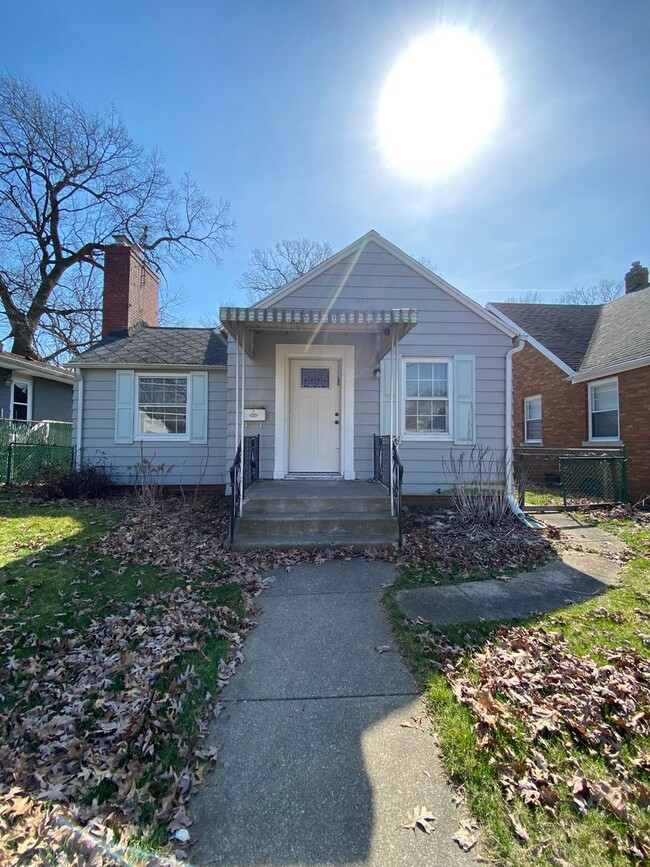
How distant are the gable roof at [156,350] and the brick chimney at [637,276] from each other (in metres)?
15.2

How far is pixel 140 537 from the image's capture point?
5793mm

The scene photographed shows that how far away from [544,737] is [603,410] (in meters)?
11.1

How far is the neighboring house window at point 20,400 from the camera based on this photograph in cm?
1380

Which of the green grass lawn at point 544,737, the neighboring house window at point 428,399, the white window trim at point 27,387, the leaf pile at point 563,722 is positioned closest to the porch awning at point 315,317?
the neighboring house window at point 428,399

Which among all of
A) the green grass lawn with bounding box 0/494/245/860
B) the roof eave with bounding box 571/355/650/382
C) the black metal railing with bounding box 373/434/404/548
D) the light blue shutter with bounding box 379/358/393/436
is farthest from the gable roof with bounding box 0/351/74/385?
the roof eave with bounding box 571/355/650/382

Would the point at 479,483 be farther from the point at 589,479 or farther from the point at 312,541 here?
the point at 589,479

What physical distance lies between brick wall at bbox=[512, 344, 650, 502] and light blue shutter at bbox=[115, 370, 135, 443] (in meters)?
11.9

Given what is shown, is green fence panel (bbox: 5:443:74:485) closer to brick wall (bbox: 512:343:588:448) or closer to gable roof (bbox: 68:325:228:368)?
gable roof (bbox: 68:325:228:368)

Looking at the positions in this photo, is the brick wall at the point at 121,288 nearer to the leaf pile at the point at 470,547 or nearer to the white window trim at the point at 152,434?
the white window trim at the point at 152,434

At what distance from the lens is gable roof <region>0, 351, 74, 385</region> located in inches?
503

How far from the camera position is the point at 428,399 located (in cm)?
796

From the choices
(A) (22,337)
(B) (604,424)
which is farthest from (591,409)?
(A) (22,337)

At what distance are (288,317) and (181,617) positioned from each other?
399cm

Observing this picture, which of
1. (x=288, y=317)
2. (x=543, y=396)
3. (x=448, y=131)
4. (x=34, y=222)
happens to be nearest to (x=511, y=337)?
(x=448, y=131)
